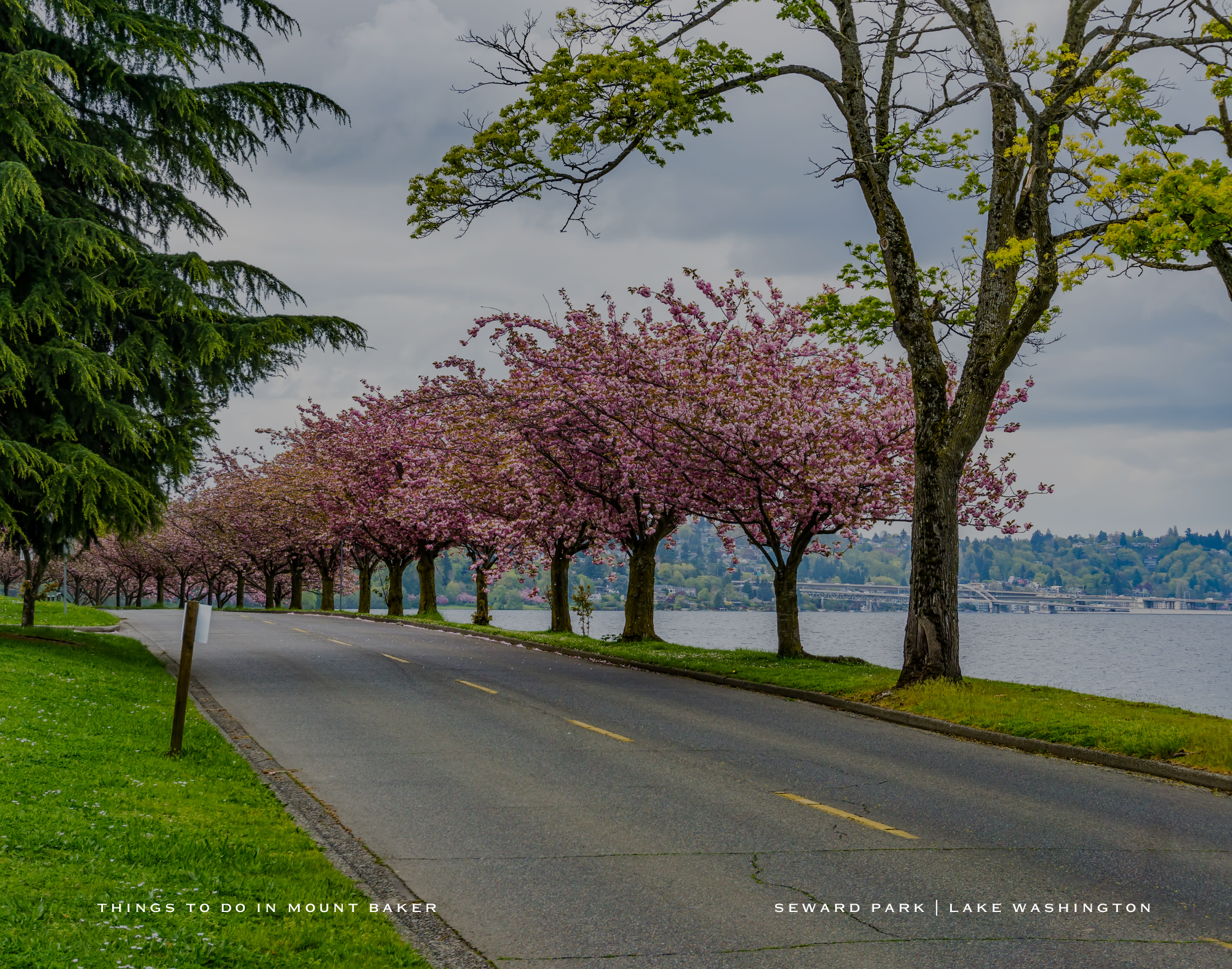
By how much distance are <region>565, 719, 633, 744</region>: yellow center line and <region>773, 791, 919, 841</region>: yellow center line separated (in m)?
3.20

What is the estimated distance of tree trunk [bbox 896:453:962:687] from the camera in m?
16.2

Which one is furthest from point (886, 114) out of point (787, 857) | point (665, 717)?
point (787, 857)

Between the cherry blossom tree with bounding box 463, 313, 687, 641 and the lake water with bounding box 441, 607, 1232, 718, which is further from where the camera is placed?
the lake water with bounding box 441, 607, 1232, 718

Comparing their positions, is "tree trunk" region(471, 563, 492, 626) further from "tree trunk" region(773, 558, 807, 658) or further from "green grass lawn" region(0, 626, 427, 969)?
"green grass lawn" region(0, 626, 427, 969)

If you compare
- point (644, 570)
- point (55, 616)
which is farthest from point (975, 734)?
point (55, 616)

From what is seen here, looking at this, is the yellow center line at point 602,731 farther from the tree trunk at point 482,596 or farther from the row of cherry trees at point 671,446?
the tree trunk at point 482,596

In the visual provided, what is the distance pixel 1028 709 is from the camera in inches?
550

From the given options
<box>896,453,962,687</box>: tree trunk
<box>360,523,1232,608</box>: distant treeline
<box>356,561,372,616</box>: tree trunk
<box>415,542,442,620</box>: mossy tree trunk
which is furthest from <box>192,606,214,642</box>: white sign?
<box>360,523,1232,608</box>: distant treeline

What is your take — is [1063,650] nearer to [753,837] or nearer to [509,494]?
[509,494]

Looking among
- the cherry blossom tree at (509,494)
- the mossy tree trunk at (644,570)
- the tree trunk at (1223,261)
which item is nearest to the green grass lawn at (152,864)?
the tree trunk at (1223,261)

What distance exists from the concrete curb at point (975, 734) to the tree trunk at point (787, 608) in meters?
3.82

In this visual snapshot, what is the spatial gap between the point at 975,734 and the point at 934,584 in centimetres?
359

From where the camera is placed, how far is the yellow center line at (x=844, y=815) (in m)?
7.87

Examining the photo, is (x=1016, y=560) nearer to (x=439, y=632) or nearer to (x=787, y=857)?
(x=439, y=632)
